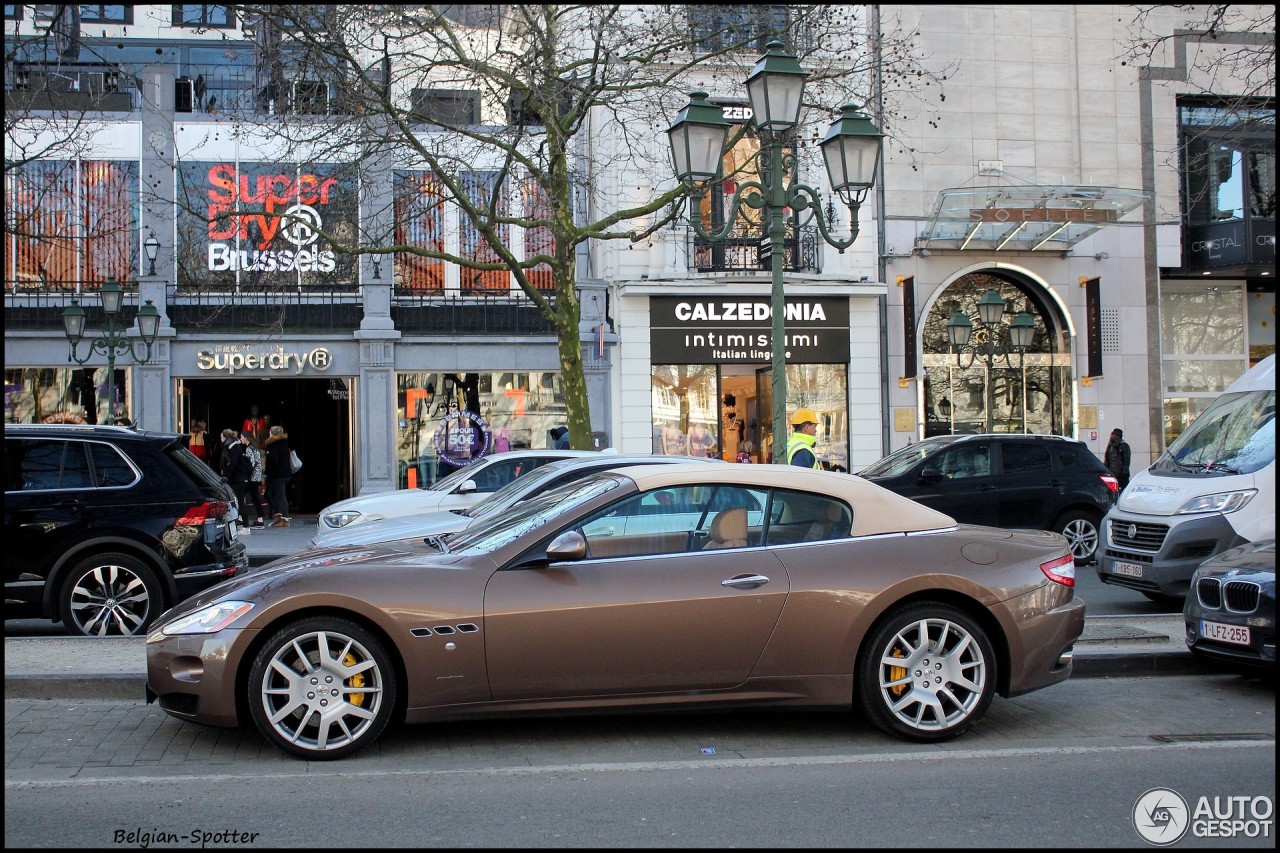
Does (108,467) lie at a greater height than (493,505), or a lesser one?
greater

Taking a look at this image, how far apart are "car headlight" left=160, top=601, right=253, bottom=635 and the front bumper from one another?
7726 mm

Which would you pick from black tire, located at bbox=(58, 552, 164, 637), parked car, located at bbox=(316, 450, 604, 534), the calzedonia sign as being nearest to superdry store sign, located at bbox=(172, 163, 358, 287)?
the calzedonia sign

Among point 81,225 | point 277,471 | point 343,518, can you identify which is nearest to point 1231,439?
point 343,518

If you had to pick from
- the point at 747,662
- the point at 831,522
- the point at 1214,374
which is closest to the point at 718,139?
the point at 831,522

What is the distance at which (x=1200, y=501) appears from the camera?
998 centimetres

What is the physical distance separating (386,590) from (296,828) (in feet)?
4.41

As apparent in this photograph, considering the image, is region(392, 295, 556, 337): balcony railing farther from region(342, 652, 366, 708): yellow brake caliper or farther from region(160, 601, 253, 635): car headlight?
region(342, 652, 366, 708): yellow brake caliper

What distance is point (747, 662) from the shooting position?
5.89 metres

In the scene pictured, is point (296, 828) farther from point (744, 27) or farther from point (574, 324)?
point (744, 27)

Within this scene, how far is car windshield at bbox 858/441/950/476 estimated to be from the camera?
48.9 feet

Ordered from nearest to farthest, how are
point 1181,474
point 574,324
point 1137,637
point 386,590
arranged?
point 386,590, point 1137,637, point 1181,474, point 574,324

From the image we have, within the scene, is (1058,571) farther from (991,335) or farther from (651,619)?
(991,335)

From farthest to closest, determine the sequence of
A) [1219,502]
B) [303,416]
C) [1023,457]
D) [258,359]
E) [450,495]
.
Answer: [303,416]
[258,359]
[1023,457]
[450,495]
[1219,502]

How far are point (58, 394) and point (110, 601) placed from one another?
14.7 meters
